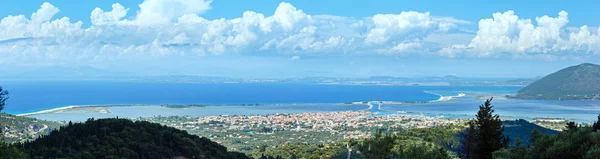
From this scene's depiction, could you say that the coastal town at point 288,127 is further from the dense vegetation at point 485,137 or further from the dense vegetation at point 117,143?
the dense vegetation at point 485,137

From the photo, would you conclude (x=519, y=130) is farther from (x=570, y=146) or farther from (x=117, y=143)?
(x=570, y=146)

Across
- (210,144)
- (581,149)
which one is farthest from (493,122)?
(210,144)

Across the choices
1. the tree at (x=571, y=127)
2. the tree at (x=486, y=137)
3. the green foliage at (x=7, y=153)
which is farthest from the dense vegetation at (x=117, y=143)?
the tree at (x=571, y=127)

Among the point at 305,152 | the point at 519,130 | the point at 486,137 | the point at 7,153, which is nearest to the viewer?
the point at 7,153

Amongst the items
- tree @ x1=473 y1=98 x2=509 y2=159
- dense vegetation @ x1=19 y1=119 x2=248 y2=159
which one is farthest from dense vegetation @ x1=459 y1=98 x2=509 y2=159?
dense vegetation @ x1=19 y1=119 x2=248 y2=159

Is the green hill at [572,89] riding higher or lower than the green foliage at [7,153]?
higher

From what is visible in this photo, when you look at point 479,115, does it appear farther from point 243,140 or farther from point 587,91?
point 587,91

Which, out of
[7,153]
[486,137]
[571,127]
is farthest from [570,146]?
[7,153]

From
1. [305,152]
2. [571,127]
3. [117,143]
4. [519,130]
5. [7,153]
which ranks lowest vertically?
[305,152]
